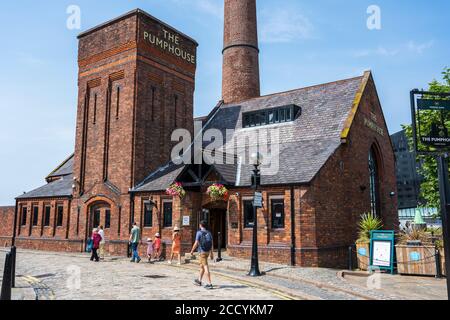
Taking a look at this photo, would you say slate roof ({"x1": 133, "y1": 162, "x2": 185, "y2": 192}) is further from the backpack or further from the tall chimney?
the tall chimney

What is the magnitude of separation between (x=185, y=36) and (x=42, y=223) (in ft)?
51.0

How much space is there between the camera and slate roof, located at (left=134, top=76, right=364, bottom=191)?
693 inches

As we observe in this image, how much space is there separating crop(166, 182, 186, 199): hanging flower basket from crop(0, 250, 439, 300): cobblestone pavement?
3595 millimetres

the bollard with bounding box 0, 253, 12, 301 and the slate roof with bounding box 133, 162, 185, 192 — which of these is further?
the slate roof with bounding box 133, 162, 185, 192

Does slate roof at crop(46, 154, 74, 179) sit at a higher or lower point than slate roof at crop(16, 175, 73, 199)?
higher

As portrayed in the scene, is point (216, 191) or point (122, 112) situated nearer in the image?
point (216, 191)

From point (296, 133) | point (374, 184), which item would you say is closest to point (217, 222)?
point (296, 133)

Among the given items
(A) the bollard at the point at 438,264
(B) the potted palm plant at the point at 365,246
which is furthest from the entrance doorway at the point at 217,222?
(A) the bollard at the point at 438,264

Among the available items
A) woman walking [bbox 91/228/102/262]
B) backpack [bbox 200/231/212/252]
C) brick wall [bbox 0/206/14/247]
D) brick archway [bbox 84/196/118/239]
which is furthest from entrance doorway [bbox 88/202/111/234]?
backpack [bbox 200/231/212/252]

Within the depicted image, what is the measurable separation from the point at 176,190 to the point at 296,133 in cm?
745

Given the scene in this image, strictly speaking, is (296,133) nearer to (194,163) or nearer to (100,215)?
(194,163)

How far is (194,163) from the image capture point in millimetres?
19781

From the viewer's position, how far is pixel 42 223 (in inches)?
1001
